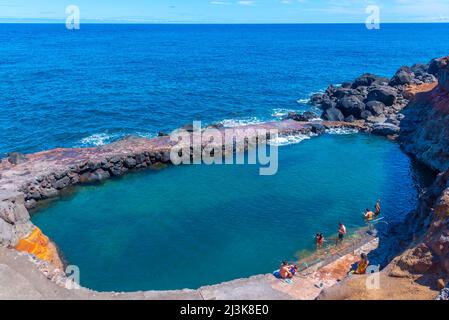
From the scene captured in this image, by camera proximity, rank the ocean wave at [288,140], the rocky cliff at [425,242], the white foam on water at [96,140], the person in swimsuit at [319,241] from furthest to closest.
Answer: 1. the white foam on water at [96,140]
2. the ocean wave at [288,140]
3. the person in swimsuit at [319,241]
4. the rocky cliff at [425,242]

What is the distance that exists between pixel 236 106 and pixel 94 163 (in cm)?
3584

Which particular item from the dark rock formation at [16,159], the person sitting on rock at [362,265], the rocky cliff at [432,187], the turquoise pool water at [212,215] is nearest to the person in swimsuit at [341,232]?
the turquoise pool water at [212,215]

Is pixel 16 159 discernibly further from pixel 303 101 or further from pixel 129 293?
pixel 303 101

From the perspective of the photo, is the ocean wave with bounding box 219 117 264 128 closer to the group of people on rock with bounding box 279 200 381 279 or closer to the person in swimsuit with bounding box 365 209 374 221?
the group of people on rock with bounding box 279 200 381 279

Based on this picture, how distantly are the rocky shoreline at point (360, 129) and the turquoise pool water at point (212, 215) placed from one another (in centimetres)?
217

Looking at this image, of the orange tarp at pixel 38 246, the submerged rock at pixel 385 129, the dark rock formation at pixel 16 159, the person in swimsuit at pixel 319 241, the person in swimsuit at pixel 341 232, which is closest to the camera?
the orange tarp at pixel 38 246

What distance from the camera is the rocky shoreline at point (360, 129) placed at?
21.8m

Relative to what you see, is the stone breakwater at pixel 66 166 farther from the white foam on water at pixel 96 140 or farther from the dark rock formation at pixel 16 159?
the white foam on water at pixel 96 140

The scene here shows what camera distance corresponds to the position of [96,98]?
249 ft

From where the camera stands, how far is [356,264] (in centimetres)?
2642
